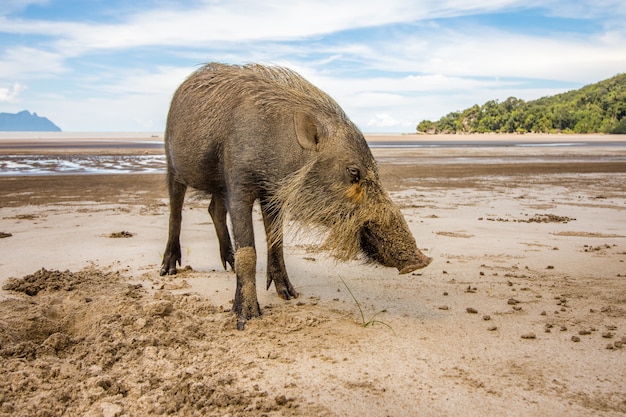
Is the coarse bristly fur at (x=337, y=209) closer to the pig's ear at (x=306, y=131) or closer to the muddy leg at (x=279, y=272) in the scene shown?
the pig's ear at (x=306, y=131)

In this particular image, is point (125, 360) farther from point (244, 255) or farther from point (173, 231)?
point (173, 231)

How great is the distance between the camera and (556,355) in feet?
13.8

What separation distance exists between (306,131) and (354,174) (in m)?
0.56

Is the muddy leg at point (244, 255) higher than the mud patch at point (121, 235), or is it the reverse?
the muddy leg at point (244, 255)

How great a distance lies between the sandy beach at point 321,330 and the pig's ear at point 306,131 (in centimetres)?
152

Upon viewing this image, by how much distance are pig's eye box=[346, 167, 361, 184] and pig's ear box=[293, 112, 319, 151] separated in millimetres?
365

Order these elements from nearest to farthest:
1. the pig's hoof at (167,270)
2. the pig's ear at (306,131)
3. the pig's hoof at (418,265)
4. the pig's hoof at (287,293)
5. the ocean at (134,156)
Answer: the pig's hoof at (418,265) → the pig's ear at (306,131) → the pig's hoof at (287,293) → the pig's hoof at (167,270) → the ocean at (134,156)

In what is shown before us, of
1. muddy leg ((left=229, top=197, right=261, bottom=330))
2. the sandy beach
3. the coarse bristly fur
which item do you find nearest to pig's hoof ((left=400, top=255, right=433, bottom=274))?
the coarse bristly fur

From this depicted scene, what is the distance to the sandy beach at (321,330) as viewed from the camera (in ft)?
11.6

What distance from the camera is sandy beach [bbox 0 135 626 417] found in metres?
3.52

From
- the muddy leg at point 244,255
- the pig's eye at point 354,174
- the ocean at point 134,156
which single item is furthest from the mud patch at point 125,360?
the ocean at point 134,156

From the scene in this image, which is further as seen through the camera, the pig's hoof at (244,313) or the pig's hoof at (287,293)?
the pig's hoof at (287,293)

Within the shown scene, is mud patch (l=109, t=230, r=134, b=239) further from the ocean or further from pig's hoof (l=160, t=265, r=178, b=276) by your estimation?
the ocean

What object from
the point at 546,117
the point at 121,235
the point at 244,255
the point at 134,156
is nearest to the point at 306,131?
the point at 244,255
